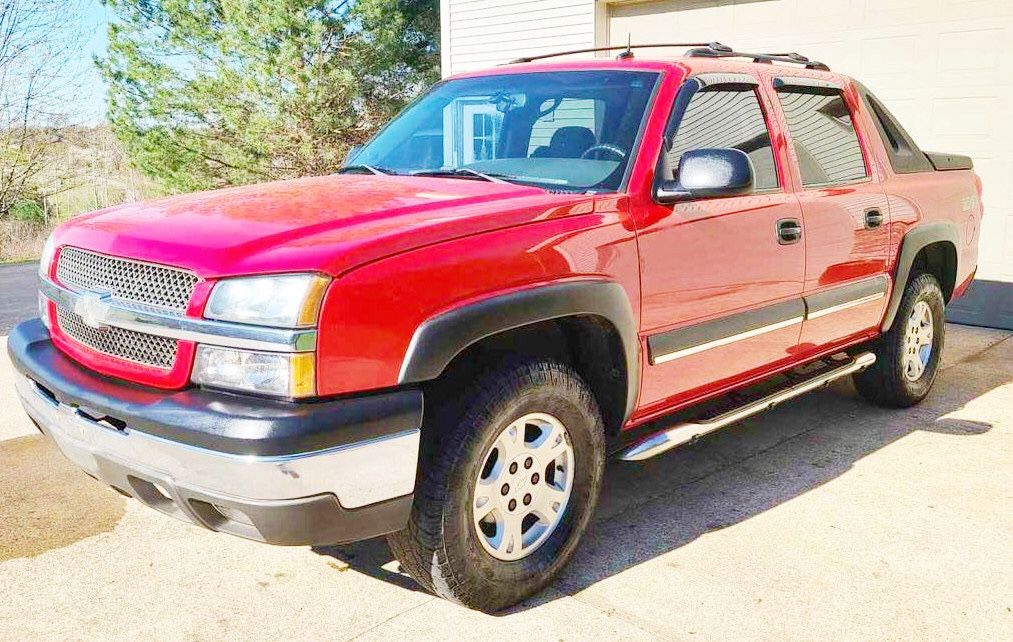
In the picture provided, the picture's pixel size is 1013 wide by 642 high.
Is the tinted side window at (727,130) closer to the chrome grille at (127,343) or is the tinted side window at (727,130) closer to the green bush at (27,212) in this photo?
the chrome grille at (127,343)

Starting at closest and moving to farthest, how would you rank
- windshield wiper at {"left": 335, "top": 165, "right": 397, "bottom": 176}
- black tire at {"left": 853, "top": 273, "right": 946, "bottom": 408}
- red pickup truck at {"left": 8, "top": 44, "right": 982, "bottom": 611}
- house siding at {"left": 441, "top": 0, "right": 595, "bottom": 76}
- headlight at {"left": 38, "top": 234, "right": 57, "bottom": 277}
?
red pickup truck at {"left": 8, "top": 44, "right": 982, "bottom": 611} < headlight at {"left": 38, "top": 234, "right": 57, "bottom": 277} < windshield wiper at {"left": 335, "top": 165, "right": 397, "bottom": 176} < black tire at {"left": 853, "top": 273, "right": 946, "bottom": 408} < house siding at {"left": 441, "top": 0, "right": 595, "bottom": 76}

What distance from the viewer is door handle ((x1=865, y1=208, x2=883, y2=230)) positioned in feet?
15.0

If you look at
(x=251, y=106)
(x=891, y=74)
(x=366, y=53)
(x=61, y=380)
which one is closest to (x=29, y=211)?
(x=251, y=106)

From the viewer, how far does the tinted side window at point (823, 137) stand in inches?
169

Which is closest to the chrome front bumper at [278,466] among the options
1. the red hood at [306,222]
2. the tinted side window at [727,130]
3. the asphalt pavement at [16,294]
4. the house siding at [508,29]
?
the red hood at [306,222]

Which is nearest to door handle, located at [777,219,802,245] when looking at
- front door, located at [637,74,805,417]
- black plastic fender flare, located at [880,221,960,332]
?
front door, located at [637,74,805,417]

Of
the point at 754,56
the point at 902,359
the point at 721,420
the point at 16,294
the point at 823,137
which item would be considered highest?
the point at 754,56

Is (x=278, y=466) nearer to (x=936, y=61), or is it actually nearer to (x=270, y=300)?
Result: (x=270, y=300)

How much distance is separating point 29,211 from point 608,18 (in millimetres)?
16531

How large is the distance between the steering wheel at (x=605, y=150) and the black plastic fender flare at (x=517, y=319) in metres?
0.60

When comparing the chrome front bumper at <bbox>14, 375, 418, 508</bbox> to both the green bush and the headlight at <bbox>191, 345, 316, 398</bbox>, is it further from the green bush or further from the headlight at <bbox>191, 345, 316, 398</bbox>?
the green bush

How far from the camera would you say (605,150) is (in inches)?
141

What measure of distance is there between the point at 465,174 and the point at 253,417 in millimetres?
1522

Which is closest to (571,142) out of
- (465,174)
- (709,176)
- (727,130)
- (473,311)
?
(465,174)
